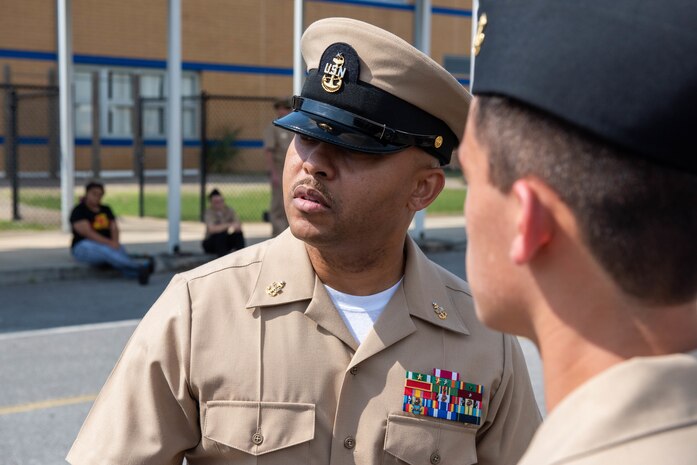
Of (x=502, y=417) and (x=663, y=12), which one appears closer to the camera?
(x=663, y=12)

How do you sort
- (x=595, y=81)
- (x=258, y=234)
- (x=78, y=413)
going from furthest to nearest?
(x=258, y=234), (x=78, y=413), (x=595, y=81)

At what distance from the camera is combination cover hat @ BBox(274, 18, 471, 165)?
2609 millimetres

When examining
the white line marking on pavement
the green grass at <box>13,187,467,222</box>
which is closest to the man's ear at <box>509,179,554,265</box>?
the white line marking on pavement

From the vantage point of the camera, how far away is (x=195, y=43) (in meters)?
28.6

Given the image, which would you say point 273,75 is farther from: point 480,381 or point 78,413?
point 480,381

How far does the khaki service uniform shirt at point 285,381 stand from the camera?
241 cm

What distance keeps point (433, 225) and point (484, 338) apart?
15.9 meters

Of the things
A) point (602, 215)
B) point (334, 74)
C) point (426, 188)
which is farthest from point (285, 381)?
point (602, 215)

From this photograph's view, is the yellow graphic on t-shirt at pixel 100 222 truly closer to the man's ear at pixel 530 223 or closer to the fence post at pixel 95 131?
the man's ear at pixel 530 223

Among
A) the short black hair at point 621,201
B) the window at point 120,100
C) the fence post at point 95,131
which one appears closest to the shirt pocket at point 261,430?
the short black hair at point 621,201

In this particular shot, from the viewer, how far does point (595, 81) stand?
1.23 metres

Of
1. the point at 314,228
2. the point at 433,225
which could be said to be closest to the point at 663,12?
the point at 314,228

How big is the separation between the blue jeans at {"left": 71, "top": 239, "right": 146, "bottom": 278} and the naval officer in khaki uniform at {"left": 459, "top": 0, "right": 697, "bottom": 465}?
10787mm

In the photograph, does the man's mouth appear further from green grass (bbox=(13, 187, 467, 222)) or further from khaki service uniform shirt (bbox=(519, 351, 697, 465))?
green grass (bbox=(13, 187, 467, 222))
